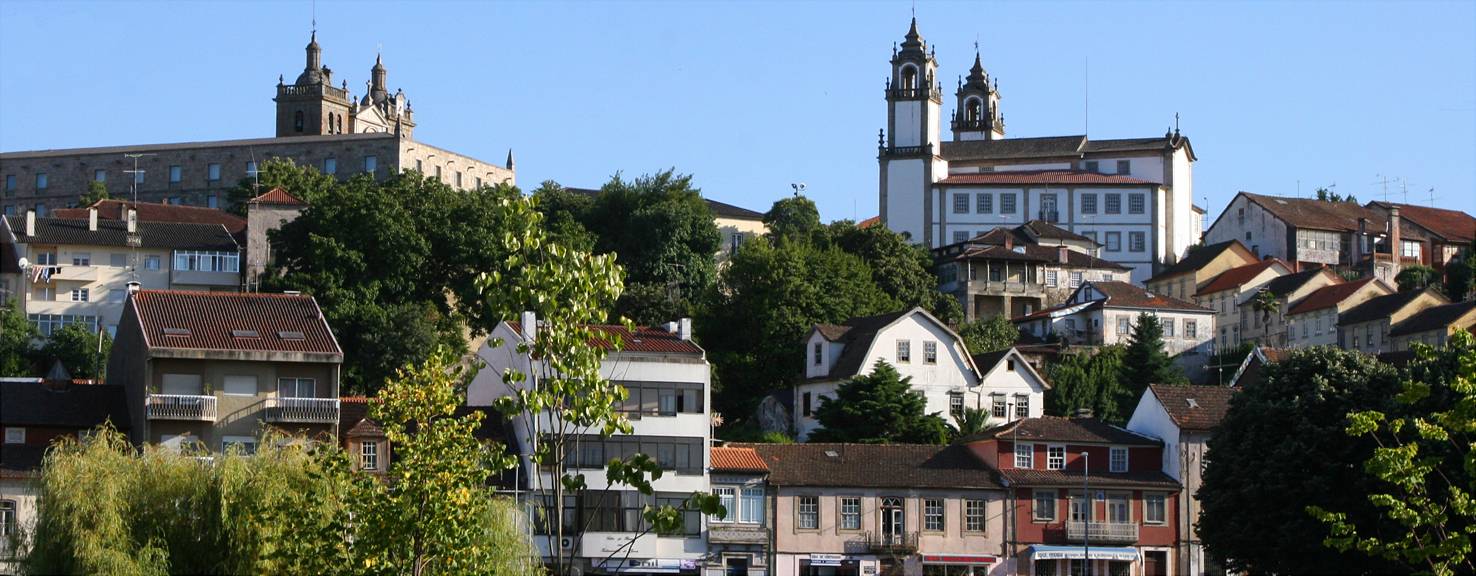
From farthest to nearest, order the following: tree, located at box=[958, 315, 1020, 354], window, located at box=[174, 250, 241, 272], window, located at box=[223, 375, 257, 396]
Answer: window, located at box=[174, 250, 241, 272], tree, located at box=[958, 315, 1020, 354], window, located at box=[223, 375, 257, 396]

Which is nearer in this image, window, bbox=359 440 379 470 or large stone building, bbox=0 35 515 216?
window, bbox=359 440 379 470

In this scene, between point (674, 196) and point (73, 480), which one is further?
point (674, 196)

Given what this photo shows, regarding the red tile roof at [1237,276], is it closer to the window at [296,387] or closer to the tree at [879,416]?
the tree at [879,416]

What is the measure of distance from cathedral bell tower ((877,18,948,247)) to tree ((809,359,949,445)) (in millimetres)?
45102

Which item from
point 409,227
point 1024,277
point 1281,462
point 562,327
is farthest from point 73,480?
point 1024,277

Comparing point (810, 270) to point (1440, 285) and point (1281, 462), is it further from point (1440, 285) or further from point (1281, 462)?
point (1440, 285)

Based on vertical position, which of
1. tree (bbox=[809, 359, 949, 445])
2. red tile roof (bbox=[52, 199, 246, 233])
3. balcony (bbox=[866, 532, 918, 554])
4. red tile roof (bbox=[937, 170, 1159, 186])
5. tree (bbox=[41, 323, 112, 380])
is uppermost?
red tile roof (bbox=[937, 170, 1159, 186])

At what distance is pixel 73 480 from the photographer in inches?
1293

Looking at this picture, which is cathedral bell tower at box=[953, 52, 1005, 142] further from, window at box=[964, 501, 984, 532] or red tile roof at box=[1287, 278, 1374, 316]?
window at box=[964, 501, 984, 532]

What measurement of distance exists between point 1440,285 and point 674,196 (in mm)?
42443

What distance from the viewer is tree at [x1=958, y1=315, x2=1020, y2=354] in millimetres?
80938

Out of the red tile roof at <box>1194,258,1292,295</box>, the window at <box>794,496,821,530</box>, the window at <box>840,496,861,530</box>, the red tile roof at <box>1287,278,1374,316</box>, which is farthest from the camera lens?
the red tile roof at <box>1194,258,1292,295</box>

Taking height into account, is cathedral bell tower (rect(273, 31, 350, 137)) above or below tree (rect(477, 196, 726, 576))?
above

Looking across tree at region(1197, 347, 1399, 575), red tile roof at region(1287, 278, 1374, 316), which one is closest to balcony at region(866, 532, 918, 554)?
tree at region(1197, 347, 1399, 575)
